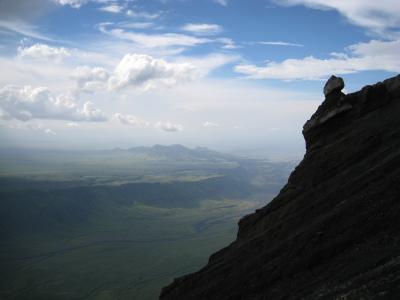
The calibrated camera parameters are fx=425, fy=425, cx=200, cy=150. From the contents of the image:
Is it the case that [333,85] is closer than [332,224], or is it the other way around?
[332,224]

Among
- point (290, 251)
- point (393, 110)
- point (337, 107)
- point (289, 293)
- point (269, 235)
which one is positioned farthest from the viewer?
point (337, 107)

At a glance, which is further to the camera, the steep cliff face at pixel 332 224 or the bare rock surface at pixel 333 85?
the bare rock surface at pixel 333 85

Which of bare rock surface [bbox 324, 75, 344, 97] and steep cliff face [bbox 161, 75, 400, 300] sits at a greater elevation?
bare rock surface [bbox 324, 75, 344, 97]

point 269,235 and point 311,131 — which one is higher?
point 311,131

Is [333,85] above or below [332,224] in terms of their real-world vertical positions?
above

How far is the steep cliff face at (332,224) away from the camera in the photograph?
37062 mm

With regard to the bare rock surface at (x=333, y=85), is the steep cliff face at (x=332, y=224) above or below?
below

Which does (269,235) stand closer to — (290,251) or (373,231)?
(290,251)

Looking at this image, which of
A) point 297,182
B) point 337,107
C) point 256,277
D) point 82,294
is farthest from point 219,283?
point 82,294

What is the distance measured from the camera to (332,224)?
4584cm

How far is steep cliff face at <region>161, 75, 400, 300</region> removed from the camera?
37.1 m

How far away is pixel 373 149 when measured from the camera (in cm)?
5625

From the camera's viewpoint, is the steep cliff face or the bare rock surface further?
the bare rock surface

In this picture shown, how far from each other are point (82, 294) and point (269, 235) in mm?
159647
